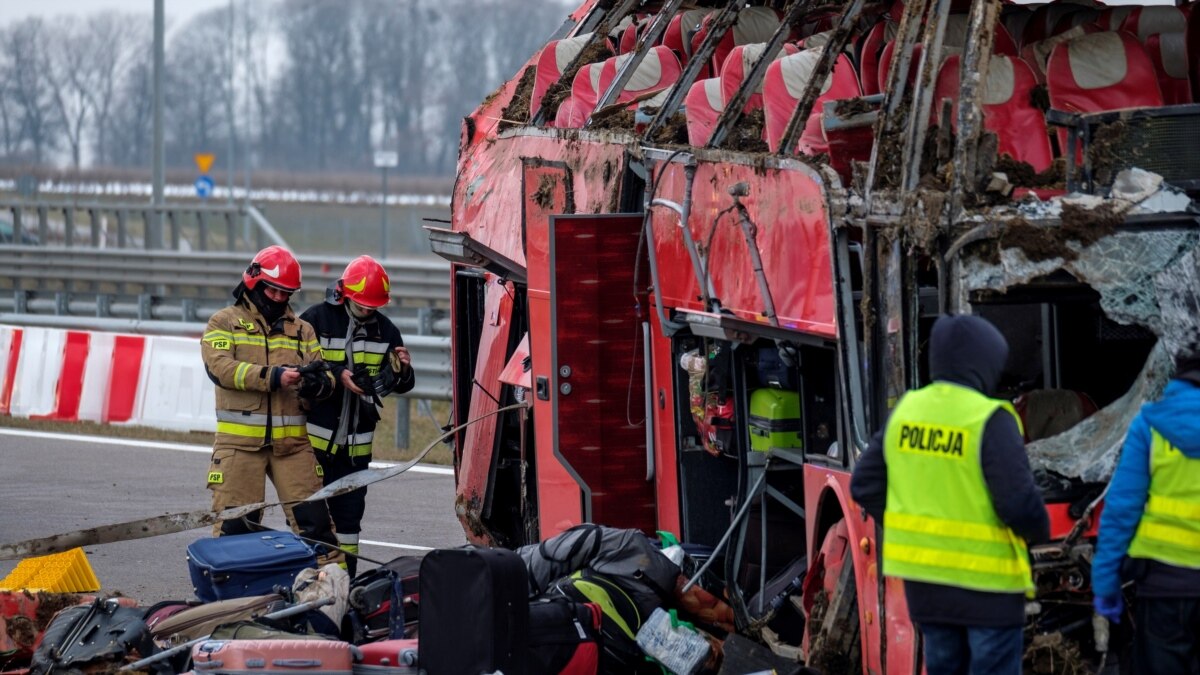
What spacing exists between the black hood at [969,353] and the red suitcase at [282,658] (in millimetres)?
2445

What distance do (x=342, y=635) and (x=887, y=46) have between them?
9.80ft

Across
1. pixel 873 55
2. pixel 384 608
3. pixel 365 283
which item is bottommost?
pixel 384 608

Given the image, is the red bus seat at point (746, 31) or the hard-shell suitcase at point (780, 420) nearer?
the hard-shell suitcase at point (780, 420)

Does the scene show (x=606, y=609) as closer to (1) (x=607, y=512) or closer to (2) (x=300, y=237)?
(1) (x=607, y=512)

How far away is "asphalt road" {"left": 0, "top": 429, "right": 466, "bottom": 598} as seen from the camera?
966cm

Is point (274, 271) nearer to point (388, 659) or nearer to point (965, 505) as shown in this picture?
point (388, 659)

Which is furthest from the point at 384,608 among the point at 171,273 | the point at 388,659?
the point at 171,273

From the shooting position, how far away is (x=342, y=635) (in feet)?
22.5

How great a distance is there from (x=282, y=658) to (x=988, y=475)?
2.64m

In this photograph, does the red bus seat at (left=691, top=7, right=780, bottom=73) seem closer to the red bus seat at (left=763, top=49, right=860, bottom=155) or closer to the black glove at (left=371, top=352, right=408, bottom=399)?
the red bus seat at (left=763, top=49, right=860, bottom=155)

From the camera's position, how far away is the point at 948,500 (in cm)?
489

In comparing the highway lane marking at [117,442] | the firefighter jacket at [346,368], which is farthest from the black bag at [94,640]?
the highway lane marking at [117,442]

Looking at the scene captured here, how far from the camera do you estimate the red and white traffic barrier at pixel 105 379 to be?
48.6 feet

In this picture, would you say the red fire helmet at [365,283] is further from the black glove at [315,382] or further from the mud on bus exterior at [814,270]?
the mud on bus exterior at [814,270]
